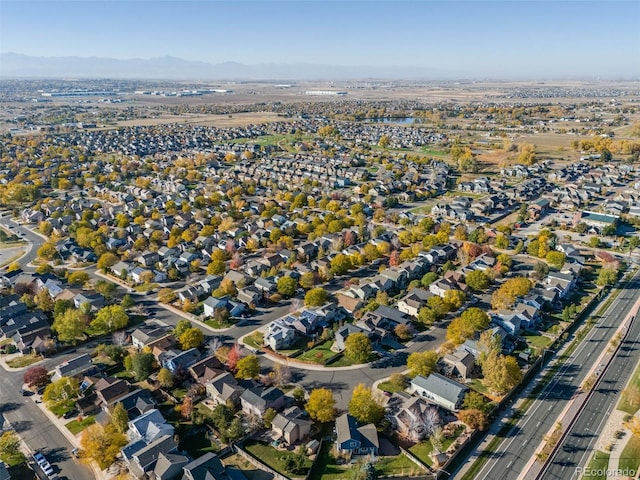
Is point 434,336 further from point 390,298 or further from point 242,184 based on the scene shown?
point 242,184

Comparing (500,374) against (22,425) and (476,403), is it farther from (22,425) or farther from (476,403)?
(22,425)

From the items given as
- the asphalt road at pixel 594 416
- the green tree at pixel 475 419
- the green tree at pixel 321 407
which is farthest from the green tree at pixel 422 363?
the asphalt road at pixel 594 416

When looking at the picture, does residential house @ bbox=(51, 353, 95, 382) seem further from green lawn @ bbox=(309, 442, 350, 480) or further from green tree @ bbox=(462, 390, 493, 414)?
green tree @ bbox=(462, 390, 493, 414)

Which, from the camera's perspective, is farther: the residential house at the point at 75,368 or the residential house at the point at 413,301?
the residential house at the point at 413,301

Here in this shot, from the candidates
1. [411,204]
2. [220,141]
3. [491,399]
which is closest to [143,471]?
[491,399]

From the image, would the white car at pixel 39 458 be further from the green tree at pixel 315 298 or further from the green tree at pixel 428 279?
the green tree at pixel 428 279

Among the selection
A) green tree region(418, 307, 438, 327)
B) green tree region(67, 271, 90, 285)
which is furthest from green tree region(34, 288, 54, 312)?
green tree region(418, 307, 438, 327)

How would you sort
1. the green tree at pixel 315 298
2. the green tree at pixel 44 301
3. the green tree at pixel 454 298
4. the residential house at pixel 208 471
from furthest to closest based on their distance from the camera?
the green tree at pixel 44 301 < the green tree at pixel 315 298 < the green tree at pixel 454 298 < the residential house at pixel 208 471
